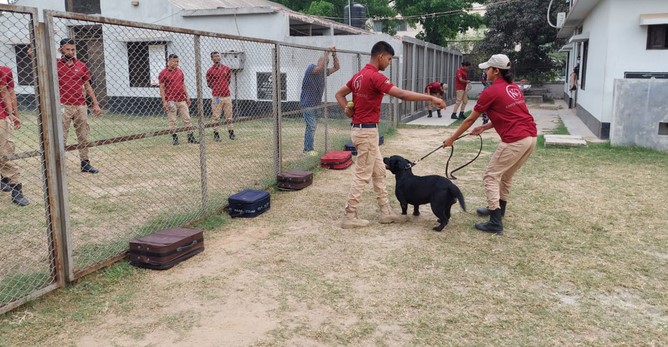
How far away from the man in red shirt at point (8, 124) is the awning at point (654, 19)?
36.5 feet

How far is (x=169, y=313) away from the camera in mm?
3439

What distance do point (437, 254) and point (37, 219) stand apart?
4.03 metres

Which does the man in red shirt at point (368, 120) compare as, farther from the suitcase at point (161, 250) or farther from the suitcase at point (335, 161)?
the suitcase at point (335, 161)

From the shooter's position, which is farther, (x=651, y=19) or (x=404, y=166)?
(x=651, y=19)

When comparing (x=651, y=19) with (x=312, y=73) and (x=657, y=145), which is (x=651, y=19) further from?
(x=312, y=73)

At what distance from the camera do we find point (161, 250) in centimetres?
407

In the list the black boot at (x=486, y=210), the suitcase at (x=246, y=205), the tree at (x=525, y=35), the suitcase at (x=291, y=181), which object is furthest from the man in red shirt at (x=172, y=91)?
the tree at (x=525, y=35)

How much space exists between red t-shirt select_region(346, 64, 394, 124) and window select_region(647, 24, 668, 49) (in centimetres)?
881

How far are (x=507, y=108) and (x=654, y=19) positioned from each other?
7860 millimetres

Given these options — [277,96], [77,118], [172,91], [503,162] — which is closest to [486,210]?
[503,162]

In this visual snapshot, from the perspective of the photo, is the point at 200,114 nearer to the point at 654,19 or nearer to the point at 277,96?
the point at 277,96

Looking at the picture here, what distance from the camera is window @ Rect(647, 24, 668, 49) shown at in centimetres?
1110

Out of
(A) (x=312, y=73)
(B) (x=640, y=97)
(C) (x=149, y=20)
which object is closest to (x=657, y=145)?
(B) (x=640, y=97)

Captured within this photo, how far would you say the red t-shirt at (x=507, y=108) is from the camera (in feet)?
16.2
